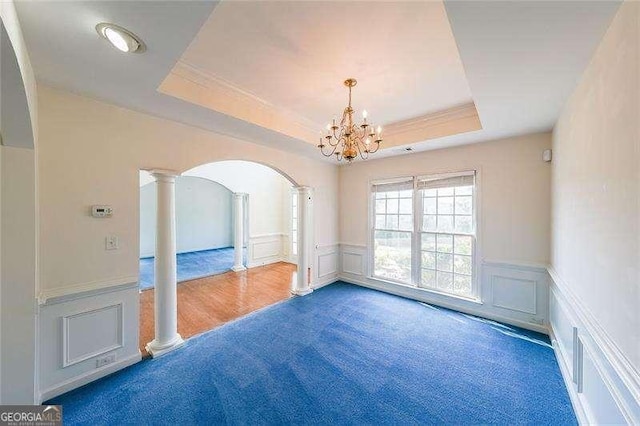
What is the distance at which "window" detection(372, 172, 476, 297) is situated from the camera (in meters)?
3.62

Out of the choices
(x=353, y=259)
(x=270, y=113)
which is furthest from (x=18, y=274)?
(x=353, y=259)

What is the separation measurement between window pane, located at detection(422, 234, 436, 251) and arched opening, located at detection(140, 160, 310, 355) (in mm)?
2041

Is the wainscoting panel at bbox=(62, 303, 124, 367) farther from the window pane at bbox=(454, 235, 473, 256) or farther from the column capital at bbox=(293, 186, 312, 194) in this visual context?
the window pane at bbox=(454, 235, 473, 256)

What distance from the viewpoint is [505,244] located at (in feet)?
10.8

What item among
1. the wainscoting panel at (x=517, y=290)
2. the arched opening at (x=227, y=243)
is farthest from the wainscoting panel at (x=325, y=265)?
the wainscoting panel at (x=517, y=290)

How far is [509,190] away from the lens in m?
3.24

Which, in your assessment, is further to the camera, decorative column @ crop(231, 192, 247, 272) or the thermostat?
decorative column @ crop(231, 192, 247, 272)

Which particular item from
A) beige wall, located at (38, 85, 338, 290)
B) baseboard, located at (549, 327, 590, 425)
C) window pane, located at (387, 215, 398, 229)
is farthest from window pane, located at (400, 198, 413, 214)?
beige wall, located at (38, 85, 338, 290)

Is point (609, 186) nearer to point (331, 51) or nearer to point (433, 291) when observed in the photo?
point (331, 51)

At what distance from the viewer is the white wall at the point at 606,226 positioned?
1.07 m

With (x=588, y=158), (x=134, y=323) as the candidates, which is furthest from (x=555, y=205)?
(x=134, y=323)

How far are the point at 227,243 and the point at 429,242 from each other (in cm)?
852

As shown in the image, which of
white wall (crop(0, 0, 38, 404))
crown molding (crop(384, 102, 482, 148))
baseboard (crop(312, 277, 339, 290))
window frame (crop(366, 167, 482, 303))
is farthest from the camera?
baseboard (crop(312, 277, 339, 290))

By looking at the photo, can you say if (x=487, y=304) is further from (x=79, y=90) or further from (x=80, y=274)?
(x=79, y=90)
